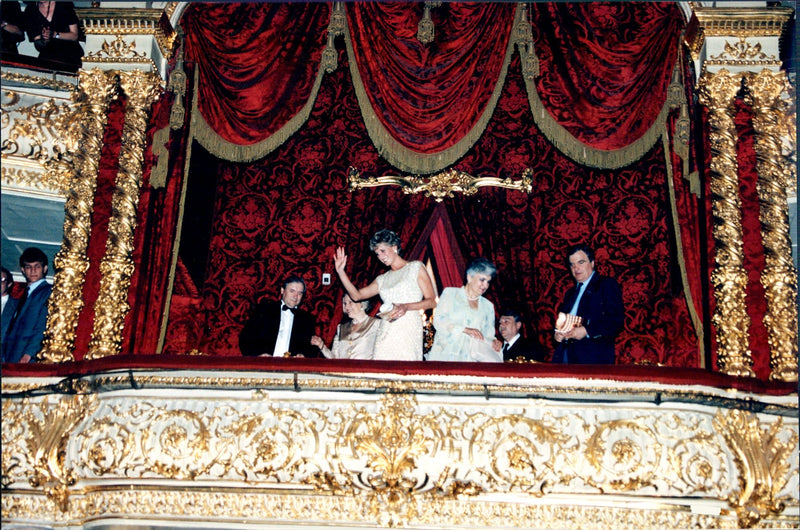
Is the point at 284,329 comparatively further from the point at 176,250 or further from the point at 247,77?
the point at 247,77

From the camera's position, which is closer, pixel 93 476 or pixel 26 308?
pixel 93 476

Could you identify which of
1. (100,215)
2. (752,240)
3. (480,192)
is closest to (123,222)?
(100,215)

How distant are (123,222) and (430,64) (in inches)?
96.2

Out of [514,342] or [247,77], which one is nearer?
[514,342]

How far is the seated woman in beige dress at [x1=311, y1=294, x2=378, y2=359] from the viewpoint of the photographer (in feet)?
23.7

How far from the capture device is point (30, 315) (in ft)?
23.9

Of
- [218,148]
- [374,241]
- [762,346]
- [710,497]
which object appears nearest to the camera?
[710,497]

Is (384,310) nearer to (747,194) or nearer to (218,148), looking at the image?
(218,148)

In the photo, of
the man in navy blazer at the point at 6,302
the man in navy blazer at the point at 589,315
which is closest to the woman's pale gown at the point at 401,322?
the man in navy blazer at the point at 589,315

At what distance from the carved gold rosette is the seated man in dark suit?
1.14 metres

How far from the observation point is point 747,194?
7.22 m

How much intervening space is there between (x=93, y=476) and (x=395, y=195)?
10.3ft

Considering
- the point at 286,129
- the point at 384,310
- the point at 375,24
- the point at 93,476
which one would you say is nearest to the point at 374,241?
the point at 384,310

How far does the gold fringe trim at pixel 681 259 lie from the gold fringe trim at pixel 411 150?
1.24 metres
